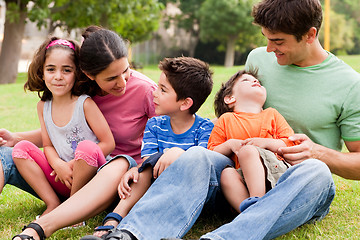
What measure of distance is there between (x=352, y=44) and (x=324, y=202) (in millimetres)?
24629

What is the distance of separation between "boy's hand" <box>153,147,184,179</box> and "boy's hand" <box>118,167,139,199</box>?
0.11 meters

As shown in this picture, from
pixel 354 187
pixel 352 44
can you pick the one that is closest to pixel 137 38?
pixel 352 44

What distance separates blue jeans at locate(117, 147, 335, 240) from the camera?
2371 mm

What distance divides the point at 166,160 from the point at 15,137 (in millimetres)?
1211

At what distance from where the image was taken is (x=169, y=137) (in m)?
3.09

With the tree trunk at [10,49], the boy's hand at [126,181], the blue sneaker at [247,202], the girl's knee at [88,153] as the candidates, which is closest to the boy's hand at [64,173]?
the girl's knee at [88,153]

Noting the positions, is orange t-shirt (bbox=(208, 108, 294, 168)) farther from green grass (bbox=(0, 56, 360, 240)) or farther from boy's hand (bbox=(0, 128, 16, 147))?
boy's hand (bbox=(0, 128, 16, 147))

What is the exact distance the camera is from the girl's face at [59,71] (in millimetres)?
3111

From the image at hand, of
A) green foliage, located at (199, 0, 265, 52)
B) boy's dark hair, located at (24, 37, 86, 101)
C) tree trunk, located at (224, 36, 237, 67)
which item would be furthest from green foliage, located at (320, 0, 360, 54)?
boy's dark hair, located at (24, 37, 86, 101)

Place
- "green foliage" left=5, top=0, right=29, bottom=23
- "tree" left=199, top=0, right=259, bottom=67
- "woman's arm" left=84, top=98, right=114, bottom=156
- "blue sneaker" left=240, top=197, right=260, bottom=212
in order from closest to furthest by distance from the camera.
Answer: "blue sneaker" left=240, top=197, right=260, bottom=212 → "woman's arm" left=84, top=98, right=114, bottom=156 → "green foliage" left=5, top=0, right=29, bottom=23 → "tree" left=199, top=0, right=259, bottom=67

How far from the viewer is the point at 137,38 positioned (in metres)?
29.9

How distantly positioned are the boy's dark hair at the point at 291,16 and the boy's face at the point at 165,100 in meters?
0.70

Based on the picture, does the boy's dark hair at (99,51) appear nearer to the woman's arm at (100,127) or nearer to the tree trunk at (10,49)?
the woman's arm at (100,127)

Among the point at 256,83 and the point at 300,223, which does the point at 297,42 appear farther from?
the point at 300,223
